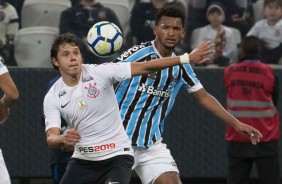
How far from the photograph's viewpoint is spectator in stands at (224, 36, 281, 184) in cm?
1112

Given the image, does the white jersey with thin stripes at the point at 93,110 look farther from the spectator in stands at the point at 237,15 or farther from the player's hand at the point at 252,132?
the spectator in stands at the point at 237,15

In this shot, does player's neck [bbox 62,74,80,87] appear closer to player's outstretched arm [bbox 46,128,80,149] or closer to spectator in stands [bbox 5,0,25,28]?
player's outstretched arm [bbox 46,128,80,149]

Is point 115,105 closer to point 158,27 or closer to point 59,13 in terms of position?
point 158,27

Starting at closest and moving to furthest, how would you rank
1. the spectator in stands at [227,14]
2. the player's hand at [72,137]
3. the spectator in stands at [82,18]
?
the player's hand at [72,137]
the spectator in stands at [82,18]
the spectator in stands at [227,14]

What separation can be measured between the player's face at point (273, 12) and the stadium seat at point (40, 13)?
2.79m

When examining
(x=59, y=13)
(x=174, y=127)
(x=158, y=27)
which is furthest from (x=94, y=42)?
(x=59, y=13)

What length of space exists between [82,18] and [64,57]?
487cm

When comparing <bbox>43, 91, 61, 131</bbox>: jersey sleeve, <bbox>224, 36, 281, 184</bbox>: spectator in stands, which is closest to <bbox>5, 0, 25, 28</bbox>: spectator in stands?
<bbox>224, 36, 281, 184</bbox>: spectator in stands

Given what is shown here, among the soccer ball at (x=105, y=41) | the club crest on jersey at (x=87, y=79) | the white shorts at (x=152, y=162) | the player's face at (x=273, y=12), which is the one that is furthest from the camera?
the player's face at (x=273, y=12)

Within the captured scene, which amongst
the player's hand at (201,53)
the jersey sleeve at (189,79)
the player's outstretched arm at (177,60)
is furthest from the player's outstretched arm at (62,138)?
the jersey sleeve at (189,79)

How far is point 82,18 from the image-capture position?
12984mm

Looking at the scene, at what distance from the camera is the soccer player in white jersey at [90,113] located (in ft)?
26.6

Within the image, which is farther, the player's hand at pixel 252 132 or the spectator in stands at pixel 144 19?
the spectator in stands at pixel 144 19

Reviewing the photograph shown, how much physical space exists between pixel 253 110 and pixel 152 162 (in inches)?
99.3
